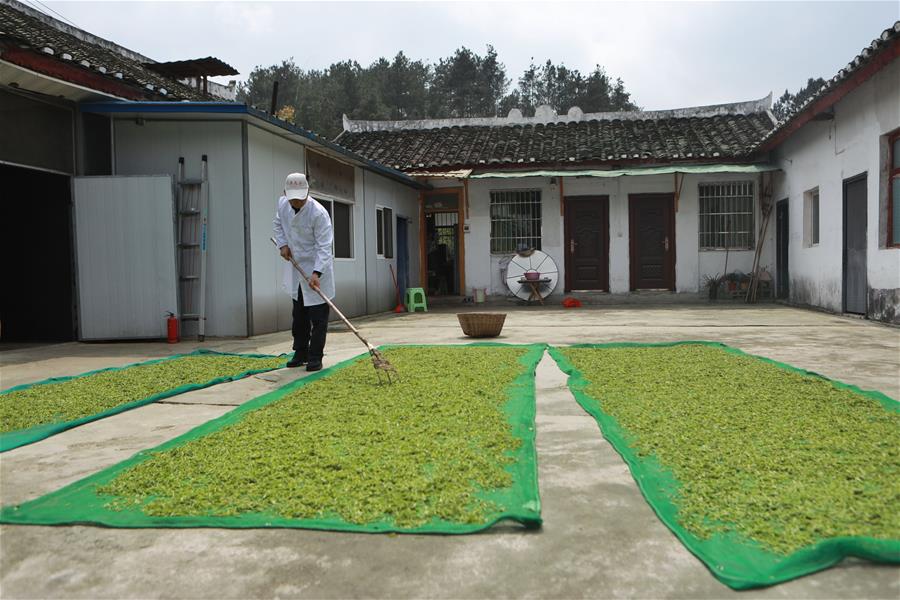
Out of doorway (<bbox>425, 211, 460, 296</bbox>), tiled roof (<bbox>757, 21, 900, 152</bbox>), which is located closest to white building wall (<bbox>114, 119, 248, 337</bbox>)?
tiled roof (<bbox>757, 21, 900, 152</bbox>)

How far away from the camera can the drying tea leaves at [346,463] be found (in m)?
1.80

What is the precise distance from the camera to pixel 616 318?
815cm

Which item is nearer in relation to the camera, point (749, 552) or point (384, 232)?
point (749, 552)

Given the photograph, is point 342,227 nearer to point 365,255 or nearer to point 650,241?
point 365,255

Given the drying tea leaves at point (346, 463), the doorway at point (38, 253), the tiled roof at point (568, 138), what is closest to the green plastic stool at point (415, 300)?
the tiled roof at point (568, 138)

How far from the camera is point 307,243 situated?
4.33m

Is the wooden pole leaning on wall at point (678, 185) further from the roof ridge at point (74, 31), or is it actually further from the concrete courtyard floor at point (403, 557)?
the concrete courtyard floor at point (403, 557)

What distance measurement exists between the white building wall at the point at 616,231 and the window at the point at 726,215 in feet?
0.29

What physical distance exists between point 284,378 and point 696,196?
29.1 feet

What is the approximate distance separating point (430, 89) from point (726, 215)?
2487cm

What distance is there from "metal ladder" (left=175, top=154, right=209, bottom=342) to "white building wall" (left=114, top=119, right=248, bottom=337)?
0.28 ft

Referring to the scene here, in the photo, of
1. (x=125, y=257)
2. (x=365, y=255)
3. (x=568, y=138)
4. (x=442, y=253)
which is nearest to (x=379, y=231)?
(x=365, y=255)

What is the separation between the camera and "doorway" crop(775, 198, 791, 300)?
1016cm

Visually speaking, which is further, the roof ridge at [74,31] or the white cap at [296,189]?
the roof ridge at [74,31]
